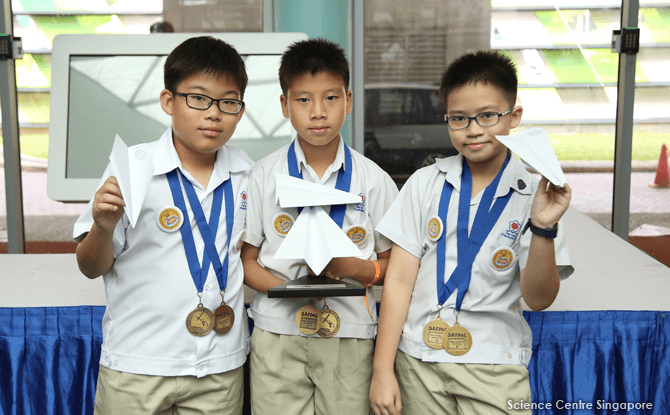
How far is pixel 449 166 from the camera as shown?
1.27 metres

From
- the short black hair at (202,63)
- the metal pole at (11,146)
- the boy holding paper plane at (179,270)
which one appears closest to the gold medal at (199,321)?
the boy holding paper plane at (179,270)

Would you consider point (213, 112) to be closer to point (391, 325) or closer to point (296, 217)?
point (296, 217)

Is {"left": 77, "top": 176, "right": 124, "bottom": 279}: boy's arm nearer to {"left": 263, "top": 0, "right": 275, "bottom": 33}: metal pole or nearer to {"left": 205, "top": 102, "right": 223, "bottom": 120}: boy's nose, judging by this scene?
{"left": 205, "top": 102, "right": 223, "bottom": 120}: boy's nose

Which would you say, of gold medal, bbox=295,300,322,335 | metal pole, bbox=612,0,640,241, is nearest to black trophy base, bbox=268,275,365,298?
gold medal, bbox=295,300,322,335

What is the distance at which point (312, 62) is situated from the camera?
1242 mm

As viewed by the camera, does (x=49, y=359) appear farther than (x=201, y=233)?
Yes

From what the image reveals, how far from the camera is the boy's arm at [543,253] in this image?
3.35 ft

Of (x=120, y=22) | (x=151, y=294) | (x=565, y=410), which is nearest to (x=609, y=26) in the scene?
(x=565, y=410)

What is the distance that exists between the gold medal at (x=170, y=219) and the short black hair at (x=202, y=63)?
0.29 m

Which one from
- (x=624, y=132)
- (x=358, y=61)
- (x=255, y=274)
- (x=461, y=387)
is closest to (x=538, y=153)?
(x=461, y=387)

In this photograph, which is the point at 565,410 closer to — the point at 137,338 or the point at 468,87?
the point at 468,87

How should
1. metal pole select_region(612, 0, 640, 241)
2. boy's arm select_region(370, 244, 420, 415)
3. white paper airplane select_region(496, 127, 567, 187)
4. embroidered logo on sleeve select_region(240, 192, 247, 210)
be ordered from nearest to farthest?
white paper airplane select_region(496, 127, 567, 187) → boy's arm select_region(370, 244, 420, 415) → embroidered logo on sleeve select_region(240, 192, 247, 210) → metal pole select_region(612, 0, 640, 241)

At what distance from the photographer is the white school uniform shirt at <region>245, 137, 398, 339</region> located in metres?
1.26

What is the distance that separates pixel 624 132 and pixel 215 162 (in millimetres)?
3808
